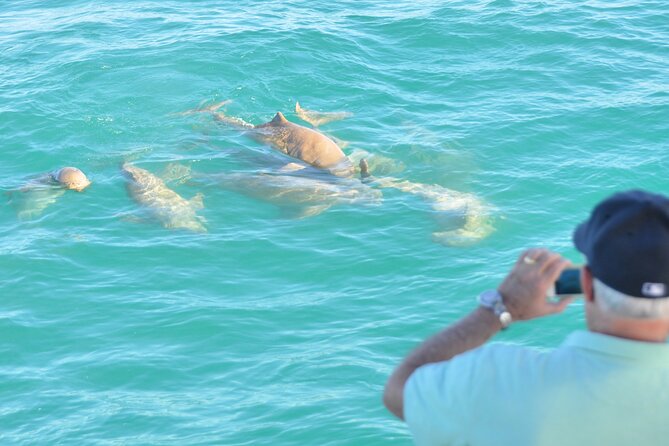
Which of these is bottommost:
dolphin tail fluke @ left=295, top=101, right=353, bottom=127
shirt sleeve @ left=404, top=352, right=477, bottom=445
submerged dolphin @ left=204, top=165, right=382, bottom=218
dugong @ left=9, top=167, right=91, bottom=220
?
submerged dolphin @ left=204, top=165, right=382, bottom=218

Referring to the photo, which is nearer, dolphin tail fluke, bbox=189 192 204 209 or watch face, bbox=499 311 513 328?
watch face, bbox=499 311 513 328

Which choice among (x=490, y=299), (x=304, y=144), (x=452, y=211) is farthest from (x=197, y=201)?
(x=490, y=299)

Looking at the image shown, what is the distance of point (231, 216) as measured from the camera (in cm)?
1099

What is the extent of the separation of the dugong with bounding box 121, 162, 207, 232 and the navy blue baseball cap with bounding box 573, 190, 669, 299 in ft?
26.7

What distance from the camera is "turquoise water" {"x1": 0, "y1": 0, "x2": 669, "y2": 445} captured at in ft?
24.9

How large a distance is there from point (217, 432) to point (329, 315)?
2.07 meters

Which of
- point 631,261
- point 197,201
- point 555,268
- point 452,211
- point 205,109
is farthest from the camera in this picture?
point 205,109

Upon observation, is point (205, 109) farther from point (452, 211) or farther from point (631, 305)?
point (631, 305)

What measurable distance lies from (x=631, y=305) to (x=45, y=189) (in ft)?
32.0

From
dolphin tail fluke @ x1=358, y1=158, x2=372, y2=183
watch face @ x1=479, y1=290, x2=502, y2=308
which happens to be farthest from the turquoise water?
watch face @ x1=479, y1=290, x2=502, y2=308

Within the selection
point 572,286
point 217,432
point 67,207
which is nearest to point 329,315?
point 217,432

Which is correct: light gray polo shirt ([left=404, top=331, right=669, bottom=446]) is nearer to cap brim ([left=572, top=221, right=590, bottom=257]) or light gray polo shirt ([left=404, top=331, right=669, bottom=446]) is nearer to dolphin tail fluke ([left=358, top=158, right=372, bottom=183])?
cap brim ([left=572, top=221, right=590, bottom=257])

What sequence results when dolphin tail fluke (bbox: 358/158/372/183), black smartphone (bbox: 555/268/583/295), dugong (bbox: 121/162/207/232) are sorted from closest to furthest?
black smartphone (bbox: 555/268/583/295) < dugong (bbox: 121/162/207/232) < dolphin tail fluke (bbox: 358/158/372/183)

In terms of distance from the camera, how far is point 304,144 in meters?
12.4
